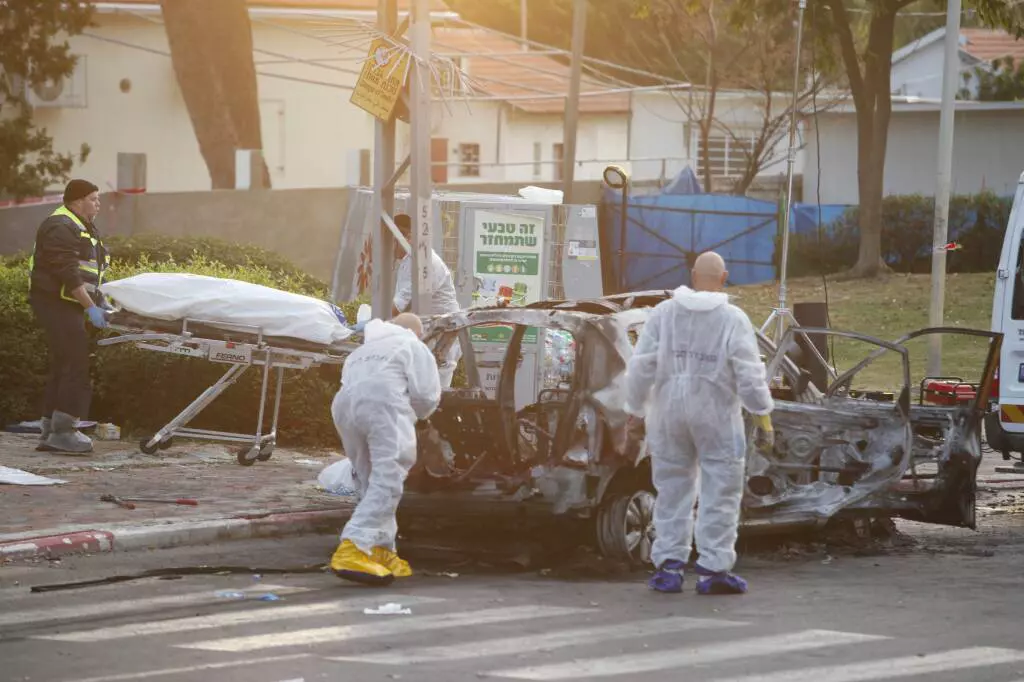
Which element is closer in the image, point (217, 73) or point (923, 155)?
point (217, 73)

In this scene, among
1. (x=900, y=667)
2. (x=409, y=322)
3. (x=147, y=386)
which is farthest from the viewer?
(x=147, y=386)

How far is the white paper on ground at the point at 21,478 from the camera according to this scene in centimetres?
1145

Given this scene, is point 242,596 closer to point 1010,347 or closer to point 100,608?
point 100,608

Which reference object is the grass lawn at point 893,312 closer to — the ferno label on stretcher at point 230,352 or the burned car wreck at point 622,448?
the burned car wreck at point 622,448

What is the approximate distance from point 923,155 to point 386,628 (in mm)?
35840

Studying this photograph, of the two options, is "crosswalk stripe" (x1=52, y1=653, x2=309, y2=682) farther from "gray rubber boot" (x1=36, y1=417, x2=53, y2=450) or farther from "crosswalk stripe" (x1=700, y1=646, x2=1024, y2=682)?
"gray rubber boot" (x1=36, y1=417, x2=53, y2=450)

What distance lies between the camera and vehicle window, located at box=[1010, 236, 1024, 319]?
12664 millimetres

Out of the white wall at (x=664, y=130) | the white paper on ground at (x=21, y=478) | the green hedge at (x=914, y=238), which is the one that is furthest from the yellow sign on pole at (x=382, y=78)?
the white wall at (x=664, y=130)

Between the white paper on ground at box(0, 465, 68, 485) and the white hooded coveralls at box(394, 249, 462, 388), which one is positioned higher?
the white hooded coveralls at box(394, 249, 462, 388)

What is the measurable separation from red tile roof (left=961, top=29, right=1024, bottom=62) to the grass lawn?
1601cm

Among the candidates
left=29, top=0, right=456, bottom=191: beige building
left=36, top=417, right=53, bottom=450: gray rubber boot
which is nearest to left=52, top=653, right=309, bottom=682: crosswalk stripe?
left=36, top=417, right=53, bottom=450: gray rubber boot

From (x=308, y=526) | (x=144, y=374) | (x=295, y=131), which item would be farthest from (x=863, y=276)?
(x=308, y=526)

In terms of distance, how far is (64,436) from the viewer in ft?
41.5

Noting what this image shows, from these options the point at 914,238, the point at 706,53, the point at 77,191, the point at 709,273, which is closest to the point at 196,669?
the point at 709,273
